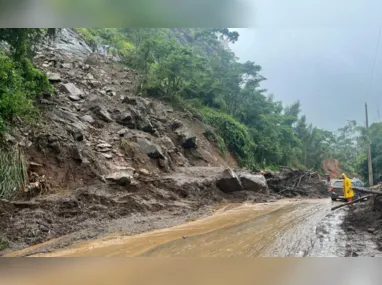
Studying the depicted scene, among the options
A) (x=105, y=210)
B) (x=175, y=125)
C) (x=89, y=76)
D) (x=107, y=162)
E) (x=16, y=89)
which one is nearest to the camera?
(x=105, y=210)

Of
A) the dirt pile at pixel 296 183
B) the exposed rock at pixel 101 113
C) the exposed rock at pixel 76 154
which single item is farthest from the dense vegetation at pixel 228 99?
the exposed rock at pixel 76 154

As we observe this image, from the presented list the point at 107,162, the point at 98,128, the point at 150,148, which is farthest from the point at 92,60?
the point at 107,162

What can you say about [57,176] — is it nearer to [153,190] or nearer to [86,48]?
[153,190]

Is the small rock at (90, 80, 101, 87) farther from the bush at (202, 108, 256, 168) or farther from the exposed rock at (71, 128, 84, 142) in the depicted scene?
the bush at (202, 108, 256, 168)

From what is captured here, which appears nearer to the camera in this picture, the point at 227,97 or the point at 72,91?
the point at 72,91

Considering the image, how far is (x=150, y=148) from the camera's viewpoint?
10578mm

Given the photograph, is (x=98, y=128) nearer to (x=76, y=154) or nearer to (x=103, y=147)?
(x=103, y=147)

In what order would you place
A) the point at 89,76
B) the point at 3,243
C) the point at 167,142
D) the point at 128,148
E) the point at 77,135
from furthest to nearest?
1. the point at 89,76
2. the point at 167,142
3. the point at 128,148
4. the point at 77,135
5. the point at 3,243

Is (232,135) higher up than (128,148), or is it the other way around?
(232,135)

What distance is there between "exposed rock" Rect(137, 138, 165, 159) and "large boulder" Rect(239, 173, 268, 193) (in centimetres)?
297

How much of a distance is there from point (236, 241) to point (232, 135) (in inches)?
477

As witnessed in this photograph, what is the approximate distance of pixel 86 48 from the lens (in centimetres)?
1695

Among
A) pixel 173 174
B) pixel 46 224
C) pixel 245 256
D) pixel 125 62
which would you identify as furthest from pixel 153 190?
pixel 125 62

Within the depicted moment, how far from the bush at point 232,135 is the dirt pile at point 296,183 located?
2889 millimetres
